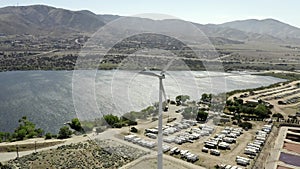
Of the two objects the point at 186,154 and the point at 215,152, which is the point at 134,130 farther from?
the point at 215,152

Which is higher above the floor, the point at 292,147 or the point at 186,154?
the point at 186,154

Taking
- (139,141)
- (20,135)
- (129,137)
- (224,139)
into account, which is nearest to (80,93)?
(20,135)

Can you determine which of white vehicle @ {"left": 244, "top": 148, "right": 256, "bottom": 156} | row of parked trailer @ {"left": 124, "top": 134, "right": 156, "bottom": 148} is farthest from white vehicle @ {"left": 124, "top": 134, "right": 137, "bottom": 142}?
white vehicle @ {"left": 244, "top": 148, "right": 256, "bottom": 156}

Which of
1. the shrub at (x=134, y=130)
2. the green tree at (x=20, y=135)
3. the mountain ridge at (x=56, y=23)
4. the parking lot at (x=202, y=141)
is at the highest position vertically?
the mountain ridge at (x=56, y=23)

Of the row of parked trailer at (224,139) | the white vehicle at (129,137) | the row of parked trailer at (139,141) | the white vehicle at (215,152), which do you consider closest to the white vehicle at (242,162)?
the white vehicle at (215,152)

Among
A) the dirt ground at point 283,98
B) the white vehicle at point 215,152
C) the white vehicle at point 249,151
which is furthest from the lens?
the dirt ground at point 283,98

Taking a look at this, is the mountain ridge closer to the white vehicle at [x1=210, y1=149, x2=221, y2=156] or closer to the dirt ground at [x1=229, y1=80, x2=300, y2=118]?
the dirt ground at [x1=229, y1=80, x2=300, y2=118]

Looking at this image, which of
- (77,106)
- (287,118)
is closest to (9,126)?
(77,106)

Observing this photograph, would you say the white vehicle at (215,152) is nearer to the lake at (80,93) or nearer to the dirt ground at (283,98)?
the lake at (80,93)
